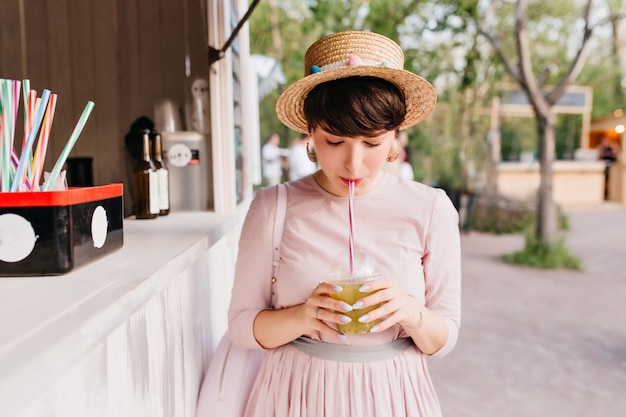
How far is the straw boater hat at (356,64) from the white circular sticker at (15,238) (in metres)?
0.65

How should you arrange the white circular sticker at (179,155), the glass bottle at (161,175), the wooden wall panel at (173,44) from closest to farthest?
the glass bottle at (161,175), the white circular sticker at (179,155), the wooden wall panel at (173,44)

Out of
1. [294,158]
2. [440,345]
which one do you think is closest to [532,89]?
[294,158]

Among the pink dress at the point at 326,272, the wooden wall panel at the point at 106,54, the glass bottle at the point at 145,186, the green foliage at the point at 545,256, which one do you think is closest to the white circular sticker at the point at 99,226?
the pink dress at the point at 326,272

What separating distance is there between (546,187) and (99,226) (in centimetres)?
642

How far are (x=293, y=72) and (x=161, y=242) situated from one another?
1108cm

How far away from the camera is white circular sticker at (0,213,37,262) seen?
0.92 m

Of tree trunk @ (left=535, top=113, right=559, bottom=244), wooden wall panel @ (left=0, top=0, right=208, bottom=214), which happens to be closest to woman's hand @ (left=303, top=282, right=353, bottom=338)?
wooden wall panel @ (left=0, top=0, right=208, bottom=214)

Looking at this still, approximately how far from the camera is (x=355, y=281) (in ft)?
3.68

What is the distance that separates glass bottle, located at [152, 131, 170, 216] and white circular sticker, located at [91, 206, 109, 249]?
34.9 inches

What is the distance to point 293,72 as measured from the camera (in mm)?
12008

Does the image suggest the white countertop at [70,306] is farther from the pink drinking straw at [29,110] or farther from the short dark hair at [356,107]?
the short dark hair at [356,107]

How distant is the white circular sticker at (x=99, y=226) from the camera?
41.7 inches

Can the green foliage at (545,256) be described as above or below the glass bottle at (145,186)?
below

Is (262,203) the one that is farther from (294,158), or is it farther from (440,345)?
(294,158)
